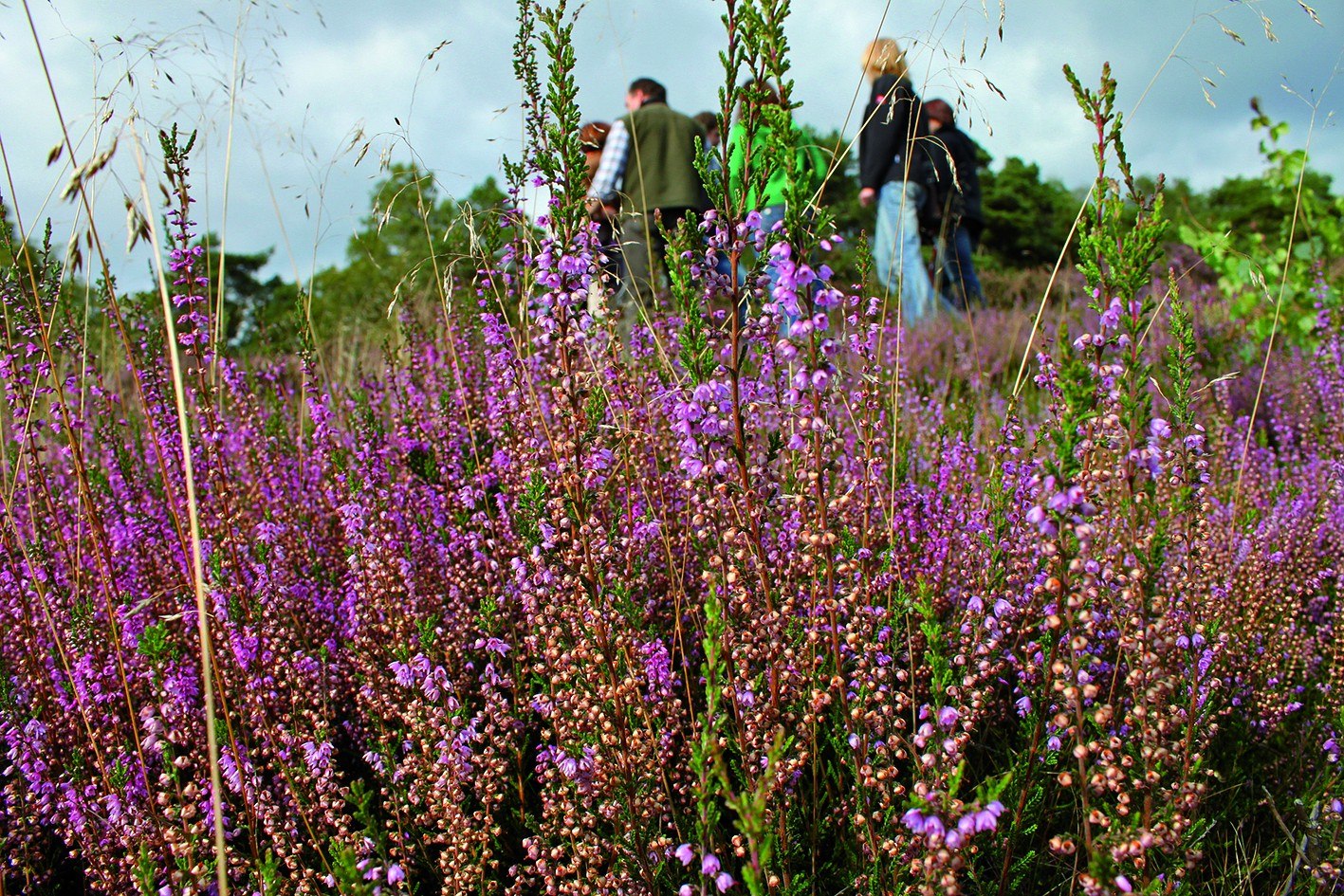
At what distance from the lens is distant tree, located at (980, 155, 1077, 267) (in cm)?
3008

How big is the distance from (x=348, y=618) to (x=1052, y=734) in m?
2.40

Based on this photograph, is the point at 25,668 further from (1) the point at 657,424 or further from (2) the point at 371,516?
(1) the point at 657,424

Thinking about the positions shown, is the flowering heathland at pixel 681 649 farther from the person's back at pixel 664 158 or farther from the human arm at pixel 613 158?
the person's back at pixel 664 158

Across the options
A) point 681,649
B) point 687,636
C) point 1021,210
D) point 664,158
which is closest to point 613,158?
point 664,158

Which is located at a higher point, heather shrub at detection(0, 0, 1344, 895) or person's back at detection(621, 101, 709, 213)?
person's back at detection(621, 101, 709, 213)

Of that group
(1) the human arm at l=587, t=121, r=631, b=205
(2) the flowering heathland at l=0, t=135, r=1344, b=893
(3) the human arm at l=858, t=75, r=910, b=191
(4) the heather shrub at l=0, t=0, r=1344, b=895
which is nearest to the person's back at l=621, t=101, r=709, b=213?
(1) the human arm at l=587, t=121, r=631, b=205

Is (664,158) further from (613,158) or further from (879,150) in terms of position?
(879,150)

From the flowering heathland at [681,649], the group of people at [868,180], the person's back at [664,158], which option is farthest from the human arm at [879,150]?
the flowering heathland at [681,649]

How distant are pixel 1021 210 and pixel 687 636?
31.8 metres

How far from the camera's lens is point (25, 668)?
9.47ft

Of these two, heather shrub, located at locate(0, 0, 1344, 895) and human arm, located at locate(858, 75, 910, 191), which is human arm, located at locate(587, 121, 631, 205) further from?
heather shrub, located at locate(0, 0, 1344, 895)

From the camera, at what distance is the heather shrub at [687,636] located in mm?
1783

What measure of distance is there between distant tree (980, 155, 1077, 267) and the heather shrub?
29267 mm

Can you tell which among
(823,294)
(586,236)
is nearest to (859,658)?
(823,294)
